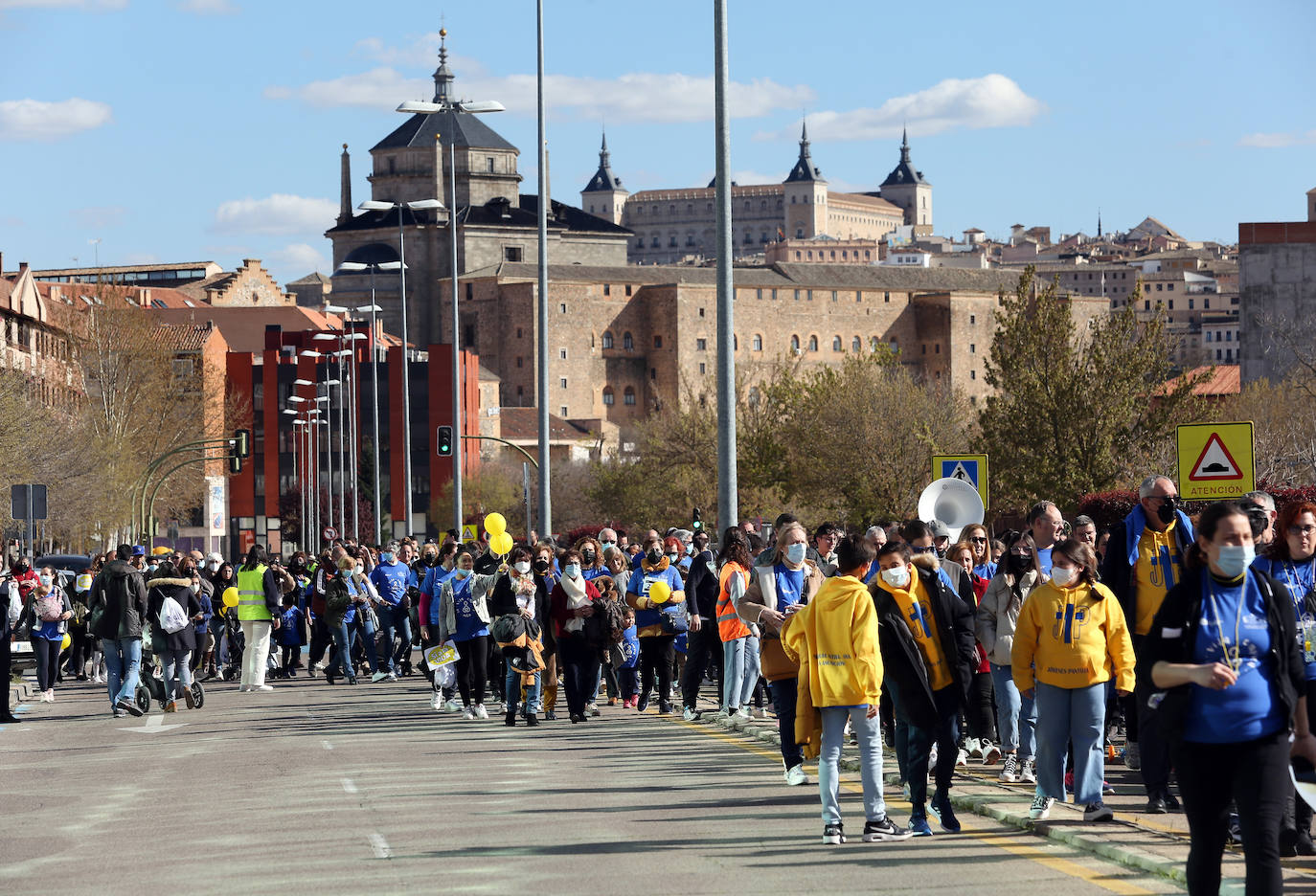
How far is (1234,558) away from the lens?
7492 millimetres

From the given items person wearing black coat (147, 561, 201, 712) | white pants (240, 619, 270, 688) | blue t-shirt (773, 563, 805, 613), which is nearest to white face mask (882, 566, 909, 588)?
blue t-shirt (773, 563, 805, 613)

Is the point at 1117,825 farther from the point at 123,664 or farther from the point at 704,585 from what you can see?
the point at 123,664

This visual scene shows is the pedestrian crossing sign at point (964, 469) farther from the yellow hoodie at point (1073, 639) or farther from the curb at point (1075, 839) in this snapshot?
the yellow hoodie at point (1073, 639)

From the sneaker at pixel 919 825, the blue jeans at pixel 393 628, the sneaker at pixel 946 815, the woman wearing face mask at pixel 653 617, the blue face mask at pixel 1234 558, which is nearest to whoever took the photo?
the blue face mask at pixel 1234 558

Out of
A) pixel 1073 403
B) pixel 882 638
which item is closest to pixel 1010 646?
pixel 882 638

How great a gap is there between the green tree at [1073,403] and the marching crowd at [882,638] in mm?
19916

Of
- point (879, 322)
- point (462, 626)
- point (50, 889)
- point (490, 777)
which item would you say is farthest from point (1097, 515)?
point (879, 322)

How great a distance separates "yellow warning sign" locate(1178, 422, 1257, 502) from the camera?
1598 cm

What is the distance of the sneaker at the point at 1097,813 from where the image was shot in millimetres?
10930

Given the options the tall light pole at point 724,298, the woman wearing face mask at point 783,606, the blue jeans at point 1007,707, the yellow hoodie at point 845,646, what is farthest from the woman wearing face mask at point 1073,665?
the tall light pole at point 724,298

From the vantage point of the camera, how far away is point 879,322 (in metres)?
185

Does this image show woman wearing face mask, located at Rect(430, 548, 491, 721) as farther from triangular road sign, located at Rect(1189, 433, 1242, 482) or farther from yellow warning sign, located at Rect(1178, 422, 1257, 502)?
triangular road sign, located at Rect(1189, 433, 1242, 482)

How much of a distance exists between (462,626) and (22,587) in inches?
339

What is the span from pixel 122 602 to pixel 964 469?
8941mm
